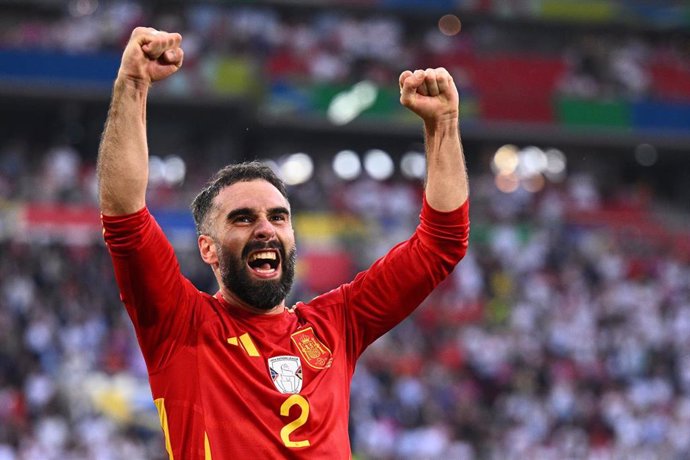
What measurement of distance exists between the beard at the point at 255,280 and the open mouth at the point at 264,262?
0.02m

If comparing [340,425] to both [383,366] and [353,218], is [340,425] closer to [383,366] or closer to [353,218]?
[383,366]

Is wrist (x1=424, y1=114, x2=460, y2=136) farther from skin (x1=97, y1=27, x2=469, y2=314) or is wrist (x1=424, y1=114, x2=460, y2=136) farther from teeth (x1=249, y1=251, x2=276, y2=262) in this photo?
teeth (x1=249, y1=251, x2=276, y2=262)

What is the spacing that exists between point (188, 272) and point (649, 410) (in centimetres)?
726

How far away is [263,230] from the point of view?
143 inches

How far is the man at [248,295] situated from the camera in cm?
336

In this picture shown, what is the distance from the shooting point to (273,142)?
2778cm

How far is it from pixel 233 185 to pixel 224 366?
58 centimetres

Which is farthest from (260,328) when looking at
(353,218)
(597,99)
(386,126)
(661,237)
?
(597,99)

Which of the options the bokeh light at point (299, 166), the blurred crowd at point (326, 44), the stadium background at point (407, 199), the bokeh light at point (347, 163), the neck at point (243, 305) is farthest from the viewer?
the bokeh light at point (347, 163)

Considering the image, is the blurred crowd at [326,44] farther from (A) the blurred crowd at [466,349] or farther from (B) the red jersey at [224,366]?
(B) the red jersey at [224,366]

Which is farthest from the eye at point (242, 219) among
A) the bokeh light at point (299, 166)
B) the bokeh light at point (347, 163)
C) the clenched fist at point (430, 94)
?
the bokeh light at point (347, 163)

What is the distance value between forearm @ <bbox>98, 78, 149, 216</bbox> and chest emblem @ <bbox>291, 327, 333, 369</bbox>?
2.24 feet

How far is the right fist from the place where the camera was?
333cm

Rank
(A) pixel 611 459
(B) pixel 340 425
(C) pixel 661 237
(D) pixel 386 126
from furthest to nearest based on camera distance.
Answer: (D) pixel 386 126 → (C) pixel 661 237 → (A) pixel 611 459 → (B) pixel 340 425
